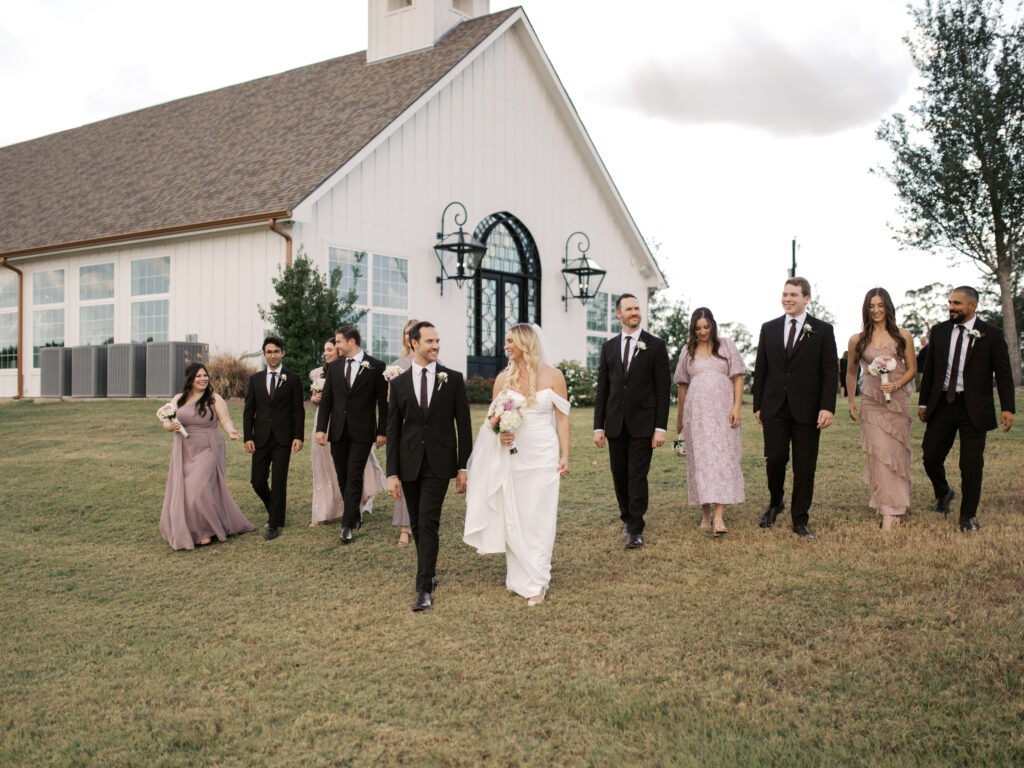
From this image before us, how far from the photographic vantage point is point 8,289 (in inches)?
1025

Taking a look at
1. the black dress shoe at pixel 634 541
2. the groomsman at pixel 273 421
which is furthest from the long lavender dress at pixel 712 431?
the groomsman at pixel 273 421

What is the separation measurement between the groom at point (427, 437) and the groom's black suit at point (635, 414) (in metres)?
1.77

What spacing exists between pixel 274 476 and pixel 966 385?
21.1 feet

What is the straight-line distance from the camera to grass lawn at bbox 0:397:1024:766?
13.8ft

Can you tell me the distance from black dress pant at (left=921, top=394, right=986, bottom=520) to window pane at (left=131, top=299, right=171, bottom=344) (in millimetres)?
17498

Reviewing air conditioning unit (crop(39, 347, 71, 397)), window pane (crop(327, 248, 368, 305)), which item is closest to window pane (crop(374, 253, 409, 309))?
window pane (crop(327, 248, 368, 305))

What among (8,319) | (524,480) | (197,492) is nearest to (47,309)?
(8,319)

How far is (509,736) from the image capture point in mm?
4277

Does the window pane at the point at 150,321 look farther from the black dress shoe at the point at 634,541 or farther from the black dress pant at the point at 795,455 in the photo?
the black dress pant at the point at 795,455

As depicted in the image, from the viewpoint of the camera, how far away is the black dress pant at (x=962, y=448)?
7805mm

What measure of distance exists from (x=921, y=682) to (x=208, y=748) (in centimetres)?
347

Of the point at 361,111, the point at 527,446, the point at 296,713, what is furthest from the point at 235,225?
the point at 296,713

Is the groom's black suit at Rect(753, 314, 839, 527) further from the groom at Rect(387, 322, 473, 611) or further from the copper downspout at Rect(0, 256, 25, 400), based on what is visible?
the copper downspout at Rect(0, 256, 25, 400)

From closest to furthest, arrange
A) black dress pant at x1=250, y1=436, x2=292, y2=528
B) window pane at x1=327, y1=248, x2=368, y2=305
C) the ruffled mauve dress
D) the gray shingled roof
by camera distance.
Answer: the ruffled mauve dress → black dress pant at x1=250, y1=436, x2=292, y2=528 → window pane at x1=327, y1=248, x2=368, y2=305 → the gray shingled roof
